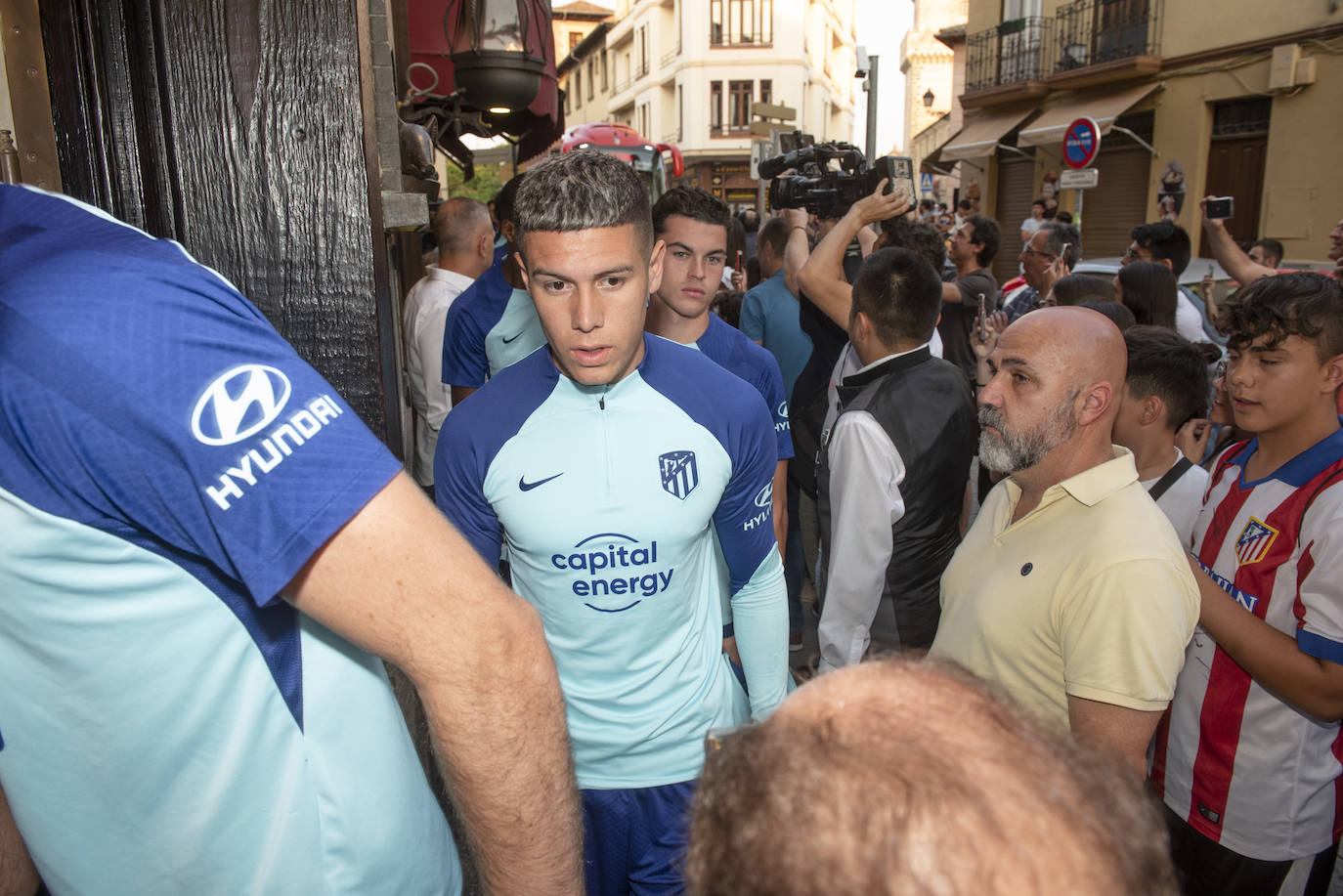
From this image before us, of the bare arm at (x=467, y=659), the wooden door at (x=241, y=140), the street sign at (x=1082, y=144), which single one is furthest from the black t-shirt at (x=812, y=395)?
the street sign at (x=1082, y=144)

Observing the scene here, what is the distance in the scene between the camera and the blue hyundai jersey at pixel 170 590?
797 mm

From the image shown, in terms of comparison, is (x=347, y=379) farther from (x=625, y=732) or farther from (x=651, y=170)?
(x=651, y=170)

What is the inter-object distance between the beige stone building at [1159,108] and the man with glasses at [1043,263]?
5164 millimetres

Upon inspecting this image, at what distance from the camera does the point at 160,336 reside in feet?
2.65

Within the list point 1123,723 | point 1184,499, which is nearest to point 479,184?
point 1184,499

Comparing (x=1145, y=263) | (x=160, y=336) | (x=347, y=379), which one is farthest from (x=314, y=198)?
(x=1145, y=263)

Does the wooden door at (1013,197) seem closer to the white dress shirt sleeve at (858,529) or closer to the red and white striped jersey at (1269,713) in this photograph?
the white dress shirt sleeve at (858,529)

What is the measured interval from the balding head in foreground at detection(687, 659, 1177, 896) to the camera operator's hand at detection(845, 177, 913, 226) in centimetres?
385

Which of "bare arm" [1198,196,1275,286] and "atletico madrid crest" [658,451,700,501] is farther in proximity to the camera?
"bare arm" [1198,196,1275,286]

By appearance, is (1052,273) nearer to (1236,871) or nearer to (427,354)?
(427,354)

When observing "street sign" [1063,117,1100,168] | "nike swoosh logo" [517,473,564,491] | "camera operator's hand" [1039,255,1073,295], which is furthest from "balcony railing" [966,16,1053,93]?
"nike swoosh logo" [517,473,564,491]

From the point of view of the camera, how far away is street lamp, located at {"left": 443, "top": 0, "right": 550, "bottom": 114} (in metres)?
3.86

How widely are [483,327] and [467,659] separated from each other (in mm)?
3335

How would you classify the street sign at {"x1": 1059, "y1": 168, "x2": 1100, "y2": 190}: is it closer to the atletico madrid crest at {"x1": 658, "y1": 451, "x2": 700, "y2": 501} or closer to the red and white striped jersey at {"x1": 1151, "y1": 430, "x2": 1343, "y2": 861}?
the red and white striped jersey at {"x1": 1151, "y1": 430, "x2": 1343, "y2": 861}
